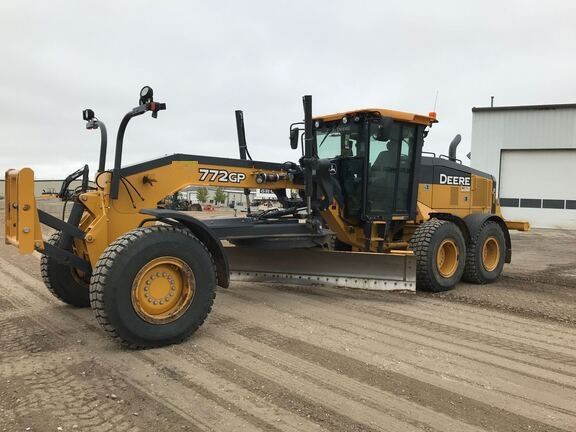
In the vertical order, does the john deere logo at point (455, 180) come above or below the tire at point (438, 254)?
above

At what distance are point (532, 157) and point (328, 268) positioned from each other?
20704mm

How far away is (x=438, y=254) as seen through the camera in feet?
25.3

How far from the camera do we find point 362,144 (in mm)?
7492

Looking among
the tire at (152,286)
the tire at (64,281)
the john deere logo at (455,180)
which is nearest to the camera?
the tire at (152,286)

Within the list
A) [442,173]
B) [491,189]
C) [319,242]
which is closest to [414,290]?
[319,242]

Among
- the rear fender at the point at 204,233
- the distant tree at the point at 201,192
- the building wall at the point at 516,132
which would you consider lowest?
the rear fender at the point at 204,233

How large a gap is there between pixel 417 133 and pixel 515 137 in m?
18.9

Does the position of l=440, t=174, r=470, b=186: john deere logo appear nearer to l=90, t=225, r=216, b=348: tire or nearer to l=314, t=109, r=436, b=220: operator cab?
l=314, t=109, r=436, b=220: operator cab

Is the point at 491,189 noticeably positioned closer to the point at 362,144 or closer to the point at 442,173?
the point at 442,173

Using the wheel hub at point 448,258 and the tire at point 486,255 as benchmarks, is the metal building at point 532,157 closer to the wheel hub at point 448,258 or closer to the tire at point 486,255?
the tire at point 486,255

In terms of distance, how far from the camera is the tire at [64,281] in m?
5.66

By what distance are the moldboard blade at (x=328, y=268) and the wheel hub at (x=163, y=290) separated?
290 cm

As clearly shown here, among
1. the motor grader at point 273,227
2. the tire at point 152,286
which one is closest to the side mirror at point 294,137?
the motor grader at point 273,227

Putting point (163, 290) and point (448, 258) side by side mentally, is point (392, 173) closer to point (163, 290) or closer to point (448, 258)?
point (448, 258)
